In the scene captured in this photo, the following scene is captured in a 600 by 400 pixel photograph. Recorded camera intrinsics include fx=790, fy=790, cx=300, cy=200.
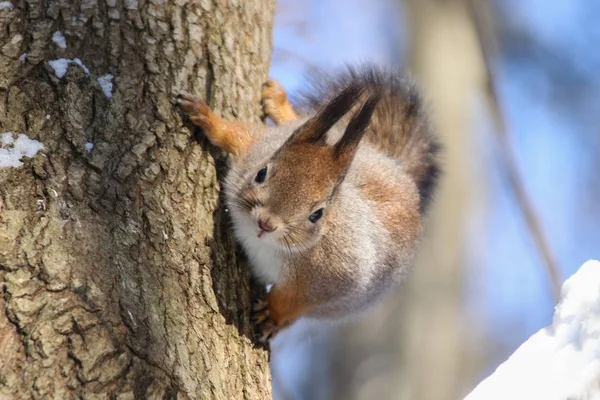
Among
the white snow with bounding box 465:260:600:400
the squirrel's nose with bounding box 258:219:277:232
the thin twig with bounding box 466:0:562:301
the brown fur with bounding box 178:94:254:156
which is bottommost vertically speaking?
the squirrel's nose with bounding box 258:219:277:232

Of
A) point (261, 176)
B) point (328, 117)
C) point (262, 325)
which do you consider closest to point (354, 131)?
point (328, 117)

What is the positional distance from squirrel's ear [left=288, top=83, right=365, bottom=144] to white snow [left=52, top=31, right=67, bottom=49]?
885 millimetres

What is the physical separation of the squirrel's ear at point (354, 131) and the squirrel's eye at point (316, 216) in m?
0.21

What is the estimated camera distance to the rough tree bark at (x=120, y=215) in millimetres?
2076

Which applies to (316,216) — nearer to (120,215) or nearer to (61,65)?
(120,215)

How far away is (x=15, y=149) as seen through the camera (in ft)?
7.55

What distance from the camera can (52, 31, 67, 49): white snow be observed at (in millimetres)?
2543

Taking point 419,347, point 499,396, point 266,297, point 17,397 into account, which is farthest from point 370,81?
point 419,347

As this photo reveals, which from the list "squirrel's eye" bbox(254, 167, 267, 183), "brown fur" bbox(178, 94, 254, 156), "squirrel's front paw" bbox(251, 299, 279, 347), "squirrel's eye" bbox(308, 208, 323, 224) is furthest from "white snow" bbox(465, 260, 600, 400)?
"brown fur" bbox(178, 94, 254, 156)

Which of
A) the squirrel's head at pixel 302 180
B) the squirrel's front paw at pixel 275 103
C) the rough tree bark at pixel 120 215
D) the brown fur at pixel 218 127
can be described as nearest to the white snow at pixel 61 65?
the rough tree bark at pixel 120 215

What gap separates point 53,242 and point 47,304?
0.66 ft

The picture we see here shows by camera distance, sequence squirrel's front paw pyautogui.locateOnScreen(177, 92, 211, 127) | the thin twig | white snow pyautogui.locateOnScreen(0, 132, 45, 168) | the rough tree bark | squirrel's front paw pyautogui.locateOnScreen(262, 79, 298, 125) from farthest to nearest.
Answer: the thin twig < squirrel's front paw pyautogui.locateOnScreen(262, 79, 298, 125) < squirrel's front paw pyautogui.locateOnScreen(177, 92, 211, 127) < white snow pyautogui.locateOnScreen(0, 132, 45, 168) < the rough tree bark

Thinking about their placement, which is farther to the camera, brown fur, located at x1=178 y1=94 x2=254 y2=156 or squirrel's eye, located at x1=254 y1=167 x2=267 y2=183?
squirrel's eye, located at x1=254 y1=167 x2=267 y2=183

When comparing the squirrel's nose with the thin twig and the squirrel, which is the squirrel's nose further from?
the thin twig
